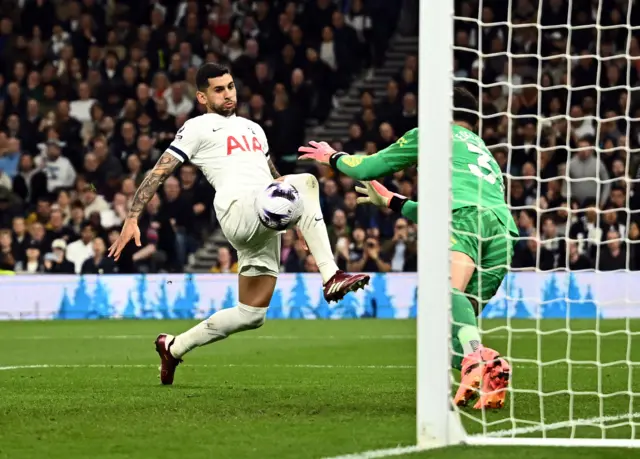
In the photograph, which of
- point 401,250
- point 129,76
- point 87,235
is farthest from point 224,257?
point 129,76

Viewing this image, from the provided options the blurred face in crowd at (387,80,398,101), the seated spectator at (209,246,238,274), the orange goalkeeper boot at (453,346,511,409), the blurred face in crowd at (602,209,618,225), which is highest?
the blurred face in crowd at (387,80,398,101)

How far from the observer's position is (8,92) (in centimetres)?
2127

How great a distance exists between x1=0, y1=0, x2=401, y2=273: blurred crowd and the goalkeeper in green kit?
36.8ft

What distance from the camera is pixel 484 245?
24.5ft

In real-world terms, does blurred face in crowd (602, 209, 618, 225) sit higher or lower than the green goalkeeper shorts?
higher

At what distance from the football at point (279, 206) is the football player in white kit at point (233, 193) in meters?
0.14

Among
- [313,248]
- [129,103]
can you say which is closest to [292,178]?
[313,248]

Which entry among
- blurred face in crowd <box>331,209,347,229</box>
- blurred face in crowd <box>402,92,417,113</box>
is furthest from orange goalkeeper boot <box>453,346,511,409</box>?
blurred face in crowd <box>402,92,417,113</box>

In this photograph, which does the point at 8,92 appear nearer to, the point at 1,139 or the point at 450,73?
the point at 1,139

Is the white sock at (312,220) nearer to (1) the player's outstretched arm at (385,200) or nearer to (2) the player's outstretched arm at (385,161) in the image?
(1) the player's outstretched arm at (385,200)

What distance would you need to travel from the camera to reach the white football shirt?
839cm

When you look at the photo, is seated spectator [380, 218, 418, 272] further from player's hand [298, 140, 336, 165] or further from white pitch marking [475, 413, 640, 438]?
white pitch marking [475, 413, 640, 438]

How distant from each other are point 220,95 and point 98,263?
9783mm

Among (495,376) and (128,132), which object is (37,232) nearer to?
(128,132)
